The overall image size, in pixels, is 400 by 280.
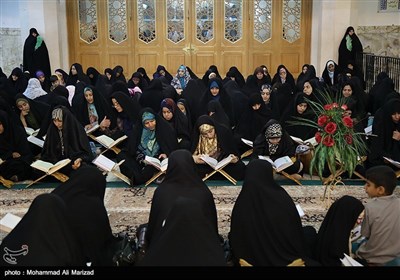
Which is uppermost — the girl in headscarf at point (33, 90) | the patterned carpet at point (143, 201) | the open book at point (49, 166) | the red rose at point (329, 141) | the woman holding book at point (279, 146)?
the girl in headscarf at point (33, 90)

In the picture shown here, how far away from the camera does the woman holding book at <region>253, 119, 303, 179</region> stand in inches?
234

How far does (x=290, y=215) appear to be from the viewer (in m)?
3.28

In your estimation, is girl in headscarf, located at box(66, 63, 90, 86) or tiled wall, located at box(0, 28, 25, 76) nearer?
girl in headscarf, located at box(66, 63, 90, 86)

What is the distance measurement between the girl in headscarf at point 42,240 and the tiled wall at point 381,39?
10.4 meters

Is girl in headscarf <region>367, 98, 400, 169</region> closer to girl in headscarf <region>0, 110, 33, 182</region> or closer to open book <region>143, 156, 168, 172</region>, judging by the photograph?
open book <region>143, 156, 168, 172</region>

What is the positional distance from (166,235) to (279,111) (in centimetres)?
559

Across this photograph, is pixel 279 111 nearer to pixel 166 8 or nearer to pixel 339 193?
pixel 339 193

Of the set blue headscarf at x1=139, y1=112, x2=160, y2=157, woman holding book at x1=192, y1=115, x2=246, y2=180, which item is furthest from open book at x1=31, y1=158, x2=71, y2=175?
woman holding book at x1=192, y1=115, x2=246, y2=180

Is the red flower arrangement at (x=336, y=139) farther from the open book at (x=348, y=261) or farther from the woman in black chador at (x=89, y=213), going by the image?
the woman in black chador at (x=89, y=213)

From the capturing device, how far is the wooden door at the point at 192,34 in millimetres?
12898

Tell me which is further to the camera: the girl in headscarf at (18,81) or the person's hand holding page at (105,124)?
the girl in headscarf at (18,81)

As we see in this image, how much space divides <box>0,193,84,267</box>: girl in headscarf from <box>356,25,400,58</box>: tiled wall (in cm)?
1041

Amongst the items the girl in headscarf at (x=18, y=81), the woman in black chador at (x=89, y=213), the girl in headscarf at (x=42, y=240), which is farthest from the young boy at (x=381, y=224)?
the girl in headscarf at (x=18, y=81)

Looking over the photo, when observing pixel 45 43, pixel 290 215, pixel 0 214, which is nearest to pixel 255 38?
pixel 45 43
